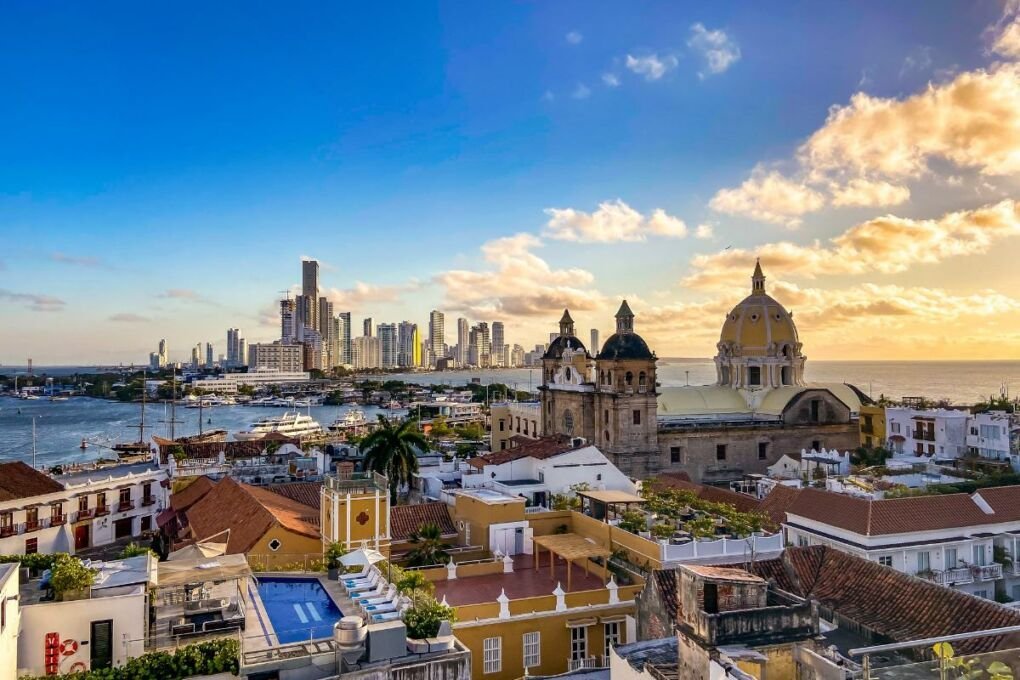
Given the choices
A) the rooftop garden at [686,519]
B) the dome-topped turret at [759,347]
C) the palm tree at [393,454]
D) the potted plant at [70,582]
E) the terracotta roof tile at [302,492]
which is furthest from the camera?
the dome-topped turret at [759,347]

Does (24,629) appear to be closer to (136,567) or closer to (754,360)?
(136,567)

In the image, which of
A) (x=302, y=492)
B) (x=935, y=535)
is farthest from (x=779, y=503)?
(x=302, y=492)

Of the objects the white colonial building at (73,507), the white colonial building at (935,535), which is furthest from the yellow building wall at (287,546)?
the white colonial building at (935,535)

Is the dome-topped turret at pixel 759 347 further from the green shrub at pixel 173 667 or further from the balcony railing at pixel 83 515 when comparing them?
the green shrub at pixel 173 667

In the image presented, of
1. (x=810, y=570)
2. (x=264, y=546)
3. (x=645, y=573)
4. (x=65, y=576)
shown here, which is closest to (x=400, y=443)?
(x=264, y=546)

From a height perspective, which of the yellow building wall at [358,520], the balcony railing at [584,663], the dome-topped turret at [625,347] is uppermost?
the dome-topped turret at [625,347]
